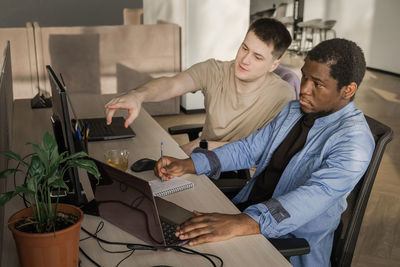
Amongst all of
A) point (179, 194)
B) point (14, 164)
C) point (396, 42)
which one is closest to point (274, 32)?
point (179, 194)

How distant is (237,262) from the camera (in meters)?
1.19

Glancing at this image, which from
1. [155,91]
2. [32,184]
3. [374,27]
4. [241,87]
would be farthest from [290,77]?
[374,27]

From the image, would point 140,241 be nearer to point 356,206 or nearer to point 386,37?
point 356,206

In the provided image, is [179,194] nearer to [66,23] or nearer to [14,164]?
[14,164]

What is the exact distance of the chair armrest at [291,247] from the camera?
4.23 ft

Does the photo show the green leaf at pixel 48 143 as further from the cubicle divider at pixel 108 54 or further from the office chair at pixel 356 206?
the cubicle divider at pixel 108 54

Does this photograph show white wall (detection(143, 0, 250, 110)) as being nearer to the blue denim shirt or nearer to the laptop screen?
the blue denim shirt

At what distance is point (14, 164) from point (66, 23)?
7473mm

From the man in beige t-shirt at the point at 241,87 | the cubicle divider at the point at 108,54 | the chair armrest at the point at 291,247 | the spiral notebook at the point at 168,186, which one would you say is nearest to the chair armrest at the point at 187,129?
the man in beige t-shirt at the point at 241,87

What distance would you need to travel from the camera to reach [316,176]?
144cm

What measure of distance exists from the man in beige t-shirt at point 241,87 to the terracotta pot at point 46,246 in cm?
115

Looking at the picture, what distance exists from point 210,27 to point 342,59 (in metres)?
3.60

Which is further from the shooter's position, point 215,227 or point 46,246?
point 215,227

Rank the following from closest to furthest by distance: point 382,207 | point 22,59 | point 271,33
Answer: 1. point 271,33
2. point 382,207
3. point 22,59
